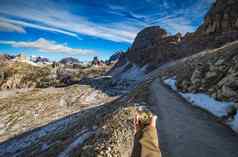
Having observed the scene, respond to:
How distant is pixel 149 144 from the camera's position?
6.71 m

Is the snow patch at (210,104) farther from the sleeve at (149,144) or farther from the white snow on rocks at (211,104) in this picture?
the sleeve at (149,144)

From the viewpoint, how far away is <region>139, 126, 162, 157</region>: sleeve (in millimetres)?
6255

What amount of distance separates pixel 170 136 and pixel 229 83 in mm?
9203

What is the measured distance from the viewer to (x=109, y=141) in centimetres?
1180

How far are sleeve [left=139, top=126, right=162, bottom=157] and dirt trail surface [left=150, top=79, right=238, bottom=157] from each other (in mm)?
3669

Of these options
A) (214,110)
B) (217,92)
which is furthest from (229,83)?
(214,110)

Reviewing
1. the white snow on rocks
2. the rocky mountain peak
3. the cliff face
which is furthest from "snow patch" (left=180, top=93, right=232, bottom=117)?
the rocky mountain peak

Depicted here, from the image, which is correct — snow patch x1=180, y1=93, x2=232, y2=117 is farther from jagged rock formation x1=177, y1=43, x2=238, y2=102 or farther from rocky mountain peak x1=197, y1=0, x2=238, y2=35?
rocky mountain peak x1=197, y1=0, x2=238, y2=35

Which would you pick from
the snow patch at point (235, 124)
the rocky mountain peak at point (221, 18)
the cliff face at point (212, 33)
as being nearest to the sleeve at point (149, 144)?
the snow patch at point (235, 124)

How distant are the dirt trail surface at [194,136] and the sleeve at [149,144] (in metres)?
3.67

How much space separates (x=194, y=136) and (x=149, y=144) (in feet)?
23.1

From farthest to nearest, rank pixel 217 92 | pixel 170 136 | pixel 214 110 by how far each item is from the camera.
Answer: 1. pixel 217 92
2. pixel 214 110
3. pixel 170 136

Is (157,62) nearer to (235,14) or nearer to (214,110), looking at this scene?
(235,14)

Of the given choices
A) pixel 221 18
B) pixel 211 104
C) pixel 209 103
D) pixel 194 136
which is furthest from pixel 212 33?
pixel 194 136
